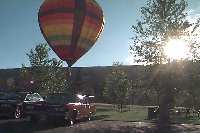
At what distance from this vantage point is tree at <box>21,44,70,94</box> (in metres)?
48.2

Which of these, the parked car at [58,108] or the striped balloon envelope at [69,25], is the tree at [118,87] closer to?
the striped balloon envelope at [69,25]

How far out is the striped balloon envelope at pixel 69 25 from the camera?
2802cm

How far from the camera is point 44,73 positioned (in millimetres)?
48688

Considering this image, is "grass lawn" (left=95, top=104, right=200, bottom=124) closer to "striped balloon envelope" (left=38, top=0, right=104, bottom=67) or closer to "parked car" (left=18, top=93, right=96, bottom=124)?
"parked car" (left=18, top=93, right=96, bottom=124)

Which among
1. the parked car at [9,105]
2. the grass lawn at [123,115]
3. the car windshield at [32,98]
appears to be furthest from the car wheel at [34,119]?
the grass lawn at [123,115]

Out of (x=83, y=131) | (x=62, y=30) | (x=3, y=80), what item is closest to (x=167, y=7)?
(x=62, y=30)

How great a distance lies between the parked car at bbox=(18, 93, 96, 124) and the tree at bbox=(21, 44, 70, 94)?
2249 centimetres

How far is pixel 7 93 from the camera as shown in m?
27.5

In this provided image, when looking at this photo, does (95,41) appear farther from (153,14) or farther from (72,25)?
(153,14)

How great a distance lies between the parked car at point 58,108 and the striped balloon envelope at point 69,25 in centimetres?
421

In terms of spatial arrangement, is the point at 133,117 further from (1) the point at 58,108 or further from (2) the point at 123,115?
(1) the point at 58,108

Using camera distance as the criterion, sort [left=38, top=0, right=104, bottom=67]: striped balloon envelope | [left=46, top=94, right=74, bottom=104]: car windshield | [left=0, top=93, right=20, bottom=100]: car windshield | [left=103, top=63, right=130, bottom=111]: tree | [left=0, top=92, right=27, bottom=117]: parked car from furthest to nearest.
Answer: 1. [left=103, top=63, right=130, bottom=111]: tree
2. [left=38, top=0, right=104, bottom=67]: striped balloon envelope
3. [left=0, top=93, right=20, bottom=100]: car windshield
4. [left=0, top=92, right=27, bottom=117]: parked car
5. [left=46, top=94, right=74, bottom=104]: car windshield

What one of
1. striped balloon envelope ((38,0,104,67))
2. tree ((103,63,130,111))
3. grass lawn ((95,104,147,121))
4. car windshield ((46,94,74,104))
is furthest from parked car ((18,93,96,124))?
tree ((103,63,130,111))

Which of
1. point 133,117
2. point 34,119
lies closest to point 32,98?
point 34,119
